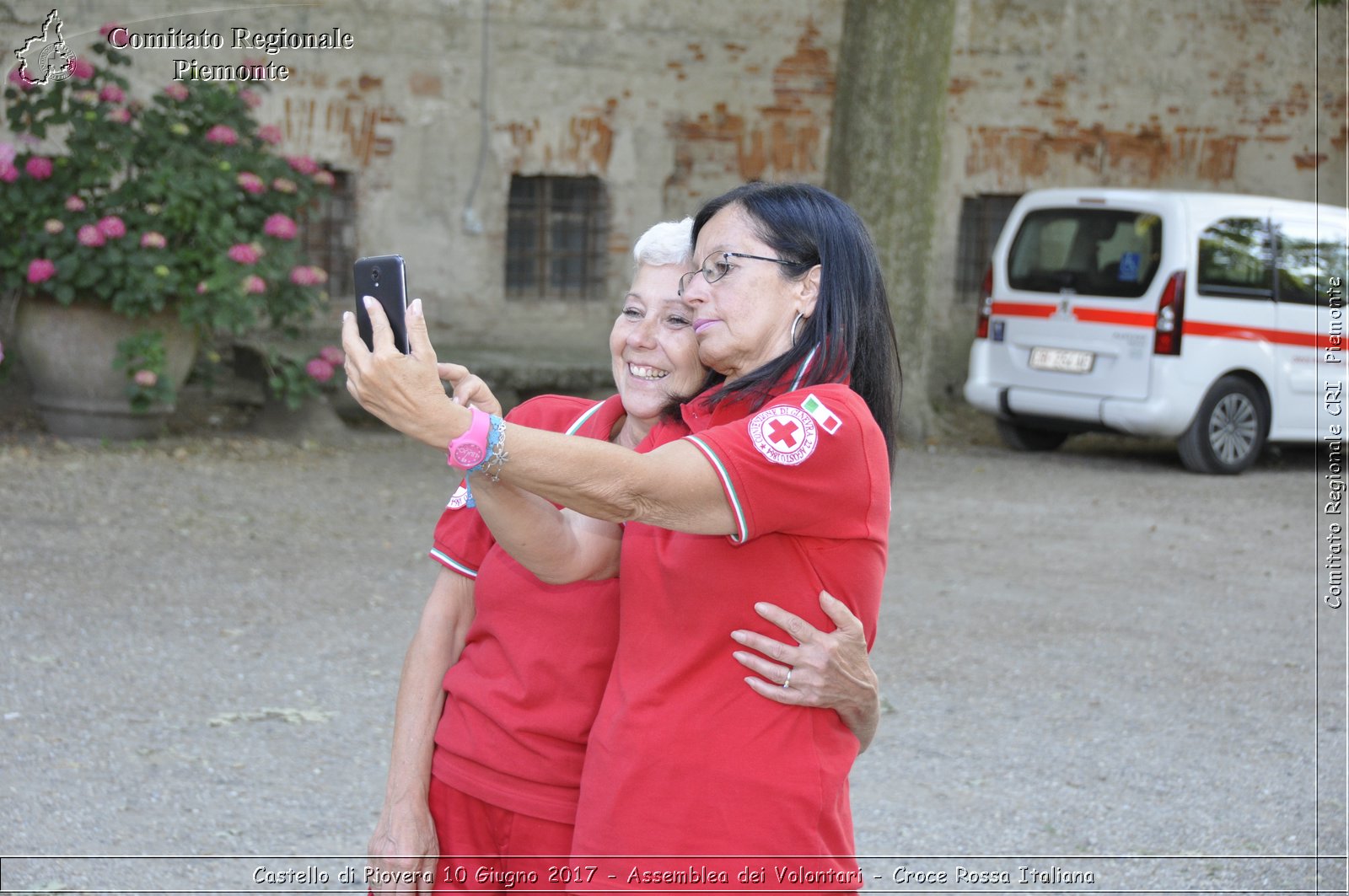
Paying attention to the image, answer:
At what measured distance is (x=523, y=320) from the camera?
12.8 meters

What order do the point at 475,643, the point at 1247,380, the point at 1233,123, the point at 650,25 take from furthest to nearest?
1. the point at 1233,123
2. the point at 650,25
3. the point at 1247,380
4. the point at 475,643

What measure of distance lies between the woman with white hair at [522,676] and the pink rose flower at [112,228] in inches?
286

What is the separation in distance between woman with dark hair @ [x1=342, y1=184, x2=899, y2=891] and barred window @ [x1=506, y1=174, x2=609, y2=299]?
35.3ft

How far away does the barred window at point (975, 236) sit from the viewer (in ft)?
48.4

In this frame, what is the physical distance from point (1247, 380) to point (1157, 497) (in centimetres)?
176

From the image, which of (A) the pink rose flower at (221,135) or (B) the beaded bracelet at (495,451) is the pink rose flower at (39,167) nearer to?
(A) the pink rose flower at (221,135)

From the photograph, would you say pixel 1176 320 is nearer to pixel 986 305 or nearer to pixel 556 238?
pixel 986 305

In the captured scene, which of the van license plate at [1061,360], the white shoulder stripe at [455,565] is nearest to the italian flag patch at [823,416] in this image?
the white shoulder stripe at [455,565]

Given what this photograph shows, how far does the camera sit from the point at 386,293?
6.34 feet

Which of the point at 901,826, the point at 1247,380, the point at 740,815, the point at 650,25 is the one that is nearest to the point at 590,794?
the point at 740,815

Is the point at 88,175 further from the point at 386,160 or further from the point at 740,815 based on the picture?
the point at 740,815

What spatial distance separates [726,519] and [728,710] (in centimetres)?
29

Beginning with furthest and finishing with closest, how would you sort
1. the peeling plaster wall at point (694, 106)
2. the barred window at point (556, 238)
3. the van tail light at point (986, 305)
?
the barred window at point (556, 238)
the peeling plaster wall at point (694, 106)
the van tail light at point (986, 305)

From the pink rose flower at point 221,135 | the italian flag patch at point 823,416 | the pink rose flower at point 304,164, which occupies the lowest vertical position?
the italian flag patch at point 823,416
